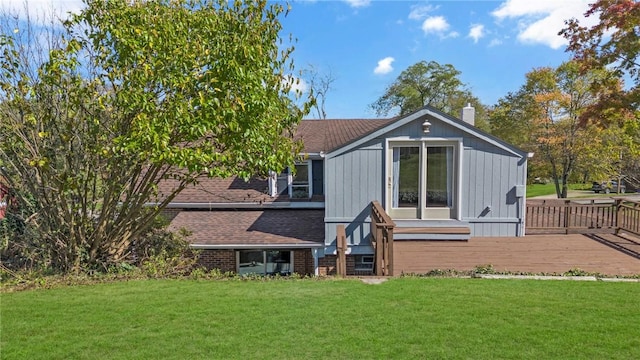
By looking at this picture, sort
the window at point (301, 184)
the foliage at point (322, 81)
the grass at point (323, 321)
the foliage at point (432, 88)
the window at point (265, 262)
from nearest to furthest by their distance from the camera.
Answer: the grass at point (323, 321) → the window at point (265, 262) → the window at point (301, 184) → the foliage at point (432, 88) → the foliage at point (322, 81)

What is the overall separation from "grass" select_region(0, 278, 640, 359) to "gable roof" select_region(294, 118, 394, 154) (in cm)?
746

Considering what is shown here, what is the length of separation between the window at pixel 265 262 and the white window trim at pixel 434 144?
3.46 m

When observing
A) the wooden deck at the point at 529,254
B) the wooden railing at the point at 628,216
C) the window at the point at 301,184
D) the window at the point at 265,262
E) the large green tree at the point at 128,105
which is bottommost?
the window at the point at 265,262

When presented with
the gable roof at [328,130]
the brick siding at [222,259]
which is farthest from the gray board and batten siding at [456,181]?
the gable roof at [328,130]

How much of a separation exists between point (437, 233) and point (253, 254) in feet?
17.2

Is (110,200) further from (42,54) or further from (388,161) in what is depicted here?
(388,161)

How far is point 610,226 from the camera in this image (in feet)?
31.8

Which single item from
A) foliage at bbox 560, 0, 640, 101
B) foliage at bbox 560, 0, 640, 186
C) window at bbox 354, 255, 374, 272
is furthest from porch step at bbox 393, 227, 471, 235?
foliage at bbox 560, 0, 640, 101

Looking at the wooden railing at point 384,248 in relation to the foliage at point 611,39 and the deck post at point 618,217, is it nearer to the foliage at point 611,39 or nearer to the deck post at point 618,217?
the deck post at point 618,217

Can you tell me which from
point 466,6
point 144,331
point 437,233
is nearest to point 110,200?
point 144,331

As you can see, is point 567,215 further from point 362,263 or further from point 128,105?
point 128,105

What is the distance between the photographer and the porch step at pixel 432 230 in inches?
357

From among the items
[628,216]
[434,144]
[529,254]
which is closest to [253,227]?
[434,144]

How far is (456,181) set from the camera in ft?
30.4
